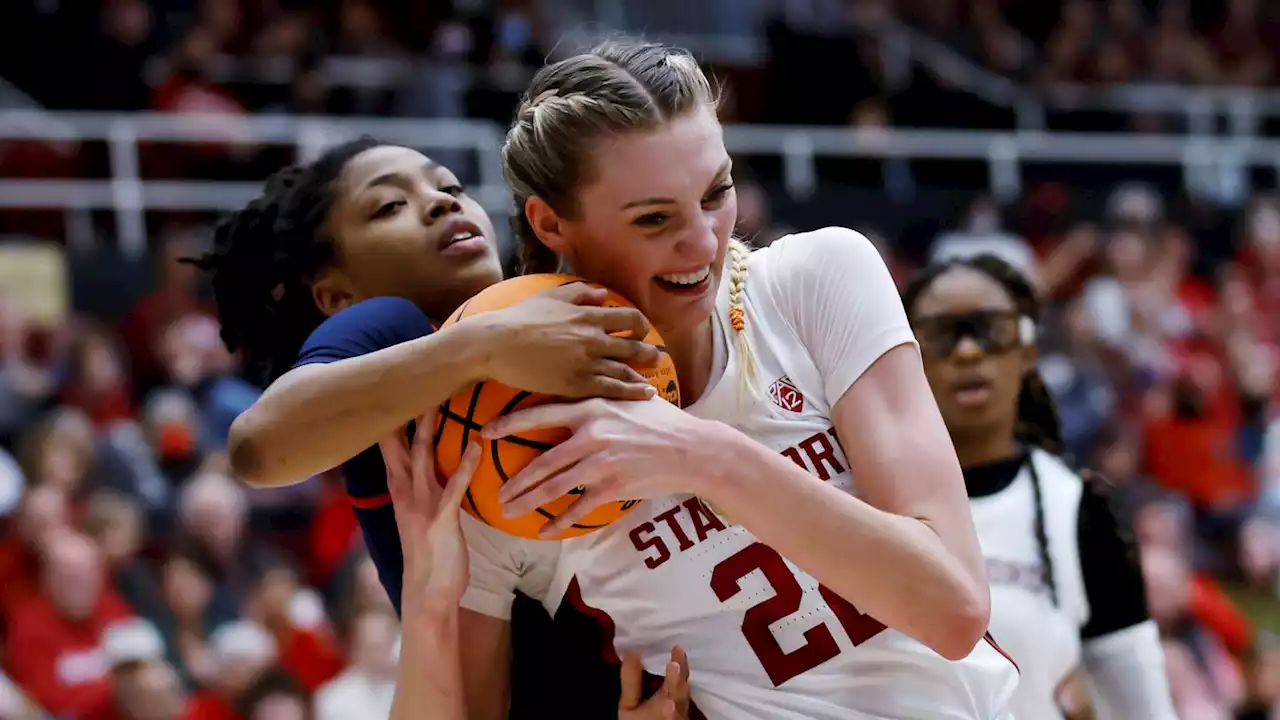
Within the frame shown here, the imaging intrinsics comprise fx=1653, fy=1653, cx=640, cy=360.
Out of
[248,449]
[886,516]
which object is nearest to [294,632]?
[248,449]

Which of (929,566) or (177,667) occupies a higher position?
(929,566)

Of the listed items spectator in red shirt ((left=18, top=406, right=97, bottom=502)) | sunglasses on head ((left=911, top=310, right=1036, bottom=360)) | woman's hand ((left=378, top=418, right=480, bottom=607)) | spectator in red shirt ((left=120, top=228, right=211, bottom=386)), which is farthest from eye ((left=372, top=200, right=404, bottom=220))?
spectator in red shirt ((left=120, top=228, right=211, bottom=386))

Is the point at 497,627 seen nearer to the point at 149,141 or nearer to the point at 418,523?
the point at 418,523

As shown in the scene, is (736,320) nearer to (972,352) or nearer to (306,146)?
(972,352)

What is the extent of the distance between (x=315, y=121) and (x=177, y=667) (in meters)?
3.77

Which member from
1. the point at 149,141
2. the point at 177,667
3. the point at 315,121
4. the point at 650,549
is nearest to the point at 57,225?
the point at 149,141

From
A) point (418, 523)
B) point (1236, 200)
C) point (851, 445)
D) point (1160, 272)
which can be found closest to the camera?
point (851, 445)

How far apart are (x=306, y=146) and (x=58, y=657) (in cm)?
345

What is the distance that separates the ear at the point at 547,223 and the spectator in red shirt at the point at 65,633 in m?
4.01

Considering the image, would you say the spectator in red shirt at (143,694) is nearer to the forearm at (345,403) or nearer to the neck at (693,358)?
the forearm at (345,403)

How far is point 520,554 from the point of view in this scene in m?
2.74

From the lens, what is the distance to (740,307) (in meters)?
2.63

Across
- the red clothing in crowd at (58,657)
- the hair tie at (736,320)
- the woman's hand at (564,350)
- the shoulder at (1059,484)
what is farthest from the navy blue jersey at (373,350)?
the red clothing in crowd at (58,657)

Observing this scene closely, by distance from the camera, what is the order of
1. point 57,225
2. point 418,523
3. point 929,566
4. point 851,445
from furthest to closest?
point 57,225 < point 418,523 < point 851,445 < point 929,566
